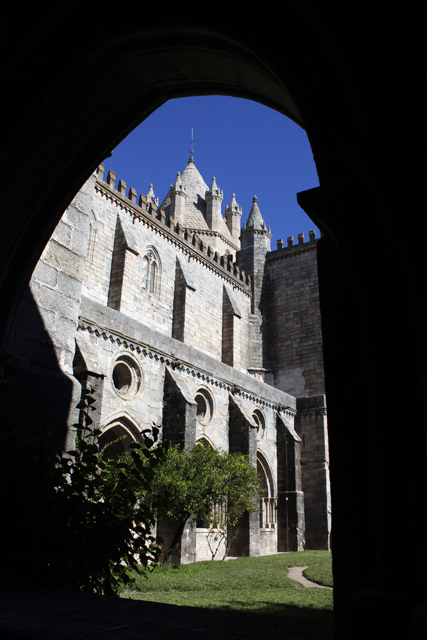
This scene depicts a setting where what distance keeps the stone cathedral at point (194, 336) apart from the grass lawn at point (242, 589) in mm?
2096

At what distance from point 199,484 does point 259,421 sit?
6.92 m

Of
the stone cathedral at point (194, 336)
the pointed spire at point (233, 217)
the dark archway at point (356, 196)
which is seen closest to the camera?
the dark archway at point (356, 196)

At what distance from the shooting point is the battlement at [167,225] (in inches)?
839

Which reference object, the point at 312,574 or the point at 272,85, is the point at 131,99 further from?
the point at 312,574

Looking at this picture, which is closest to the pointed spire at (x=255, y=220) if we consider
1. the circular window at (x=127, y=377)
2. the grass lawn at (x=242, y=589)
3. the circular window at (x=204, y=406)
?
the circular window at (x=204, y=406)

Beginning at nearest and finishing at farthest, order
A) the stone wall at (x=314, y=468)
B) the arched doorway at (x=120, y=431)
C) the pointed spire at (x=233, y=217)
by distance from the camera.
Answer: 1. the arched doorway at (x=120, y=431)
2. the stone wall at (x=314, y=468)
3. the pointed spire at (x=233, y=217)

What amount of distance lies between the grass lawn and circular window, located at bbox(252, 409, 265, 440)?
6.22 m

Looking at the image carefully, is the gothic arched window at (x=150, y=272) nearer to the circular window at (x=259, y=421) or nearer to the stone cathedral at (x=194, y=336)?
the stone cathedral at (x=194, y=336)

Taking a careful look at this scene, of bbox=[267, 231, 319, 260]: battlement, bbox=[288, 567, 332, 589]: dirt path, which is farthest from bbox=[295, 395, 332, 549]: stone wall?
bbox=[267, 231, 319, 260]: battlement

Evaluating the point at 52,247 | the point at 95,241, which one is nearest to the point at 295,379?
the point at 95,241

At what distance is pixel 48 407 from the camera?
12.4ft

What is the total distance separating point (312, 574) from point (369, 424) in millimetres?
9221

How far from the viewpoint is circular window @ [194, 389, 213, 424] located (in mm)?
15292

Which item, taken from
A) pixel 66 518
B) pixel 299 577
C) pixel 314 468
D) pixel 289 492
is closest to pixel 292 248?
pixel 314 468
